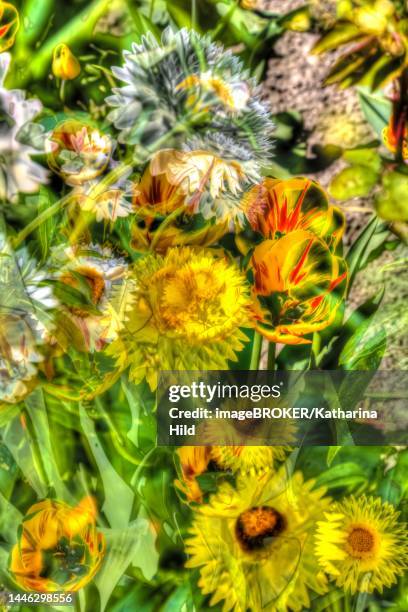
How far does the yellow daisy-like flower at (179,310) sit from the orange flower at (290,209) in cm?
5

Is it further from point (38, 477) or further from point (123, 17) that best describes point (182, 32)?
point (38, 477)

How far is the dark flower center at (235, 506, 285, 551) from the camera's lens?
2.14 feet

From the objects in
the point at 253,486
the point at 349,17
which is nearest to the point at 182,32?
the point at 349,17

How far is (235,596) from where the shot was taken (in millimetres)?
655

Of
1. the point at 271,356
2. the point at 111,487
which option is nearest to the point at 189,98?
the point at 271,356

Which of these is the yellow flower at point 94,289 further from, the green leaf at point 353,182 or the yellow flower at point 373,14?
the yellow flower at point 373,14

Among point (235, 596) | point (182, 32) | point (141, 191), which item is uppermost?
point (182, 32)

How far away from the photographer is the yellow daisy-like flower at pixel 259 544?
0.65 metres

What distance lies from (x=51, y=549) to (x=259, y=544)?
0.66 feet

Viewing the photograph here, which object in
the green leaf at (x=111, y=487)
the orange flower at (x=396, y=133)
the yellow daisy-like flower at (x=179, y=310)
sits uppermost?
the orange flower at (x=396, y=133)

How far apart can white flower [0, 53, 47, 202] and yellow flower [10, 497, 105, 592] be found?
0.32m

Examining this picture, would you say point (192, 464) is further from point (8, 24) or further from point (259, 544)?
point (8, 24)

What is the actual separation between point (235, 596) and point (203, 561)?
45mm

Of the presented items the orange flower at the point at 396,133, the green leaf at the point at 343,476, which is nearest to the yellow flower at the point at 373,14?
the orange flower at the point at 396,133
